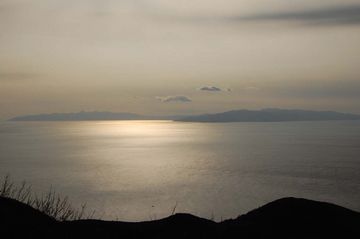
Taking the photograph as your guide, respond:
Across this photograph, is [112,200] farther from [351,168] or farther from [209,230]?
[209,230]

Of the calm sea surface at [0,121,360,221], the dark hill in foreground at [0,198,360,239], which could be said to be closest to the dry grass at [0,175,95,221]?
the dark hill in foreground at [0,198,360,239]

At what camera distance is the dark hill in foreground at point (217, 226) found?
25.0 feet

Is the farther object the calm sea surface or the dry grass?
the calm sea surface

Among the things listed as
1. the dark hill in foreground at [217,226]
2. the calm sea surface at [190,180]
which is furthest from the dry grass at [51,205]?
the calm sea surface at [190,180]

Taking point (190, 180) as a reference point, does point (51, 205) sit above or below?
above

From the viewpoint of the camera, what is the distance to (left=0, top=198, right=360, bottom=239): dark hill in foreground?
762 cm

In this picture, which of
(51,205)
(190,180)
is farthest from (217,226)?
(190,180)

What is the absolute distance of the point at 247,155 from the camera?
470 feet

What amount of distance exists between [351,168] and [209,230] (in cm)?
10263

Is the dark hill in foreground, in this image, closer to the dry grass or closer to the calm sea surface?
the dry grass

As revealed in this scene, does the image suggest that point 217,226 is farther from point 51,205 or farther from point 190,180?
point 190,180

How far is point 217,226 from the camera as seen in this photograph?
26.4ft

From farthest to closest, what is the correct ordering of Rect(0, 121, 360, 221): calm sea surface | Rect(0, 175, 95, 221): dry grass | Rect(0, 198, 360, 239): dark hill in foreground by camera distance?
Rect(0, 121, 360, 221): calm sea surface < Rect(0, 175, 95, 221): dry grass < Rect(0, 198, 360, 239): dark hill in foreground

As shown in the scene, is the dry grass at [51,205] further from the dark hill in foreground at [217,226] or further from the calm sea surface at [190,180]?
the calm sea surface at [190,180]
